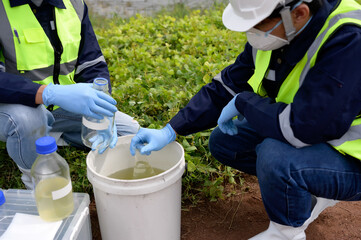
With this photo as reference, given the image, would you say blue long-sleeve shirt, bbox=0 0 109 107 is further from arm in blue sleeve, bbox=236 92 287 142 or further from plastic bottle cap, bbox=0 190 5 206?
arm in blue sleeve, bbox=236 92 287 142

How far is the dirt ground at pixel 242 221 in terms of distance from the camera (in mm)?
1870

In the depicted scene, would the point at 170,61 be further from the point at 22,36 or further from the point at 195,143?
the point at 22,36

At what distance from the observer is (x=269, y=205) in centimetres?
155

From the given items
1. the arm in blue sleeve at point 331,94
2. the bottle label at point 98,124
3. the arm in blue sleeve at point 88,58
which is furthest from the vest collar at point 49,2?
the arm in blue sleeve at point 331,94

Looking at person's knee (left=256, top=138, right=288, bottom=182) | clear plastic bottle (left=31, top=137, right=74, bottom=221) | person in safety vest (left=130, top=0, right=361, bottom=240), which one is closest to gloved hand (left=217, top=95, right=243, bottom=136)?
person in safety vest (left=130, top=0, right=361, bottom=240)

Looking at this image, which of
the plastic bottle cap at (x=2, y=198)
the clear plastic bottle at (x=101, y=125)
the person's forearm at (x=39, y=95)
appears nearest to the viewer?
the plastic bottle cap at (x=2, y=198)

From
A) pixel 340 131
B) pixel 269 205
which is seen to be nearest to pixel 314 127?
pixel 340 131

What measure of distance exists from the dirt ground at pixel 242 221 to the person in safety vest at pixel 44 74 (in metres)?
0.49

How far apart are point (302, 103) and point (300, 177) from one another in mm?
278

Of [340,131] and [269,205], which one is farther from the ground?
[340,131]

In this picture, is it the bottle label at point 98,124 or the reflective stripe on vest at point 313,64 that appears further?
the bottle label at point 98,124

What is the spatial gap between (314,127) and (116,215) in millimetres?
830

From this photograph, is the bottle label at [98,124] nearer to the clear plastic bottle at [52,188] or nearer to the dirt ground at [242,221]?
the clear plastic bottle at [52,188]

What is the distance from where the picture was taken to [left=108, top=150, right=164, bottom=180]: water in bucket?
1.87 meters
